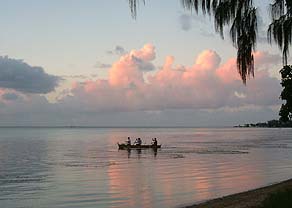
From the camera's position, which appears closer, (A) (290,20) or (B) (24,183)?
(A) (290,20)

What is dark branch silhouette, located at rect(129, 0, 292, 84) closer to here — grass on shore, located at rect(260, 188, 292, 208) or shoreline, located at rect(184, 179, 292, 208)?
grass on shore, located at rect(260, 188, 292, 208)

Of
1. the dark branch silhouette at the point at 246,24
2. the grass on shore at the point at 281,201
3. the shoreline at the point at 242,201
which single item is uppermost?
the dark branch silhouette at the point at 246,24

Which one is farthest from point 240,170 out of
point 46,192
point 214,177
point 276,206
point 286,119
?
point 276,206

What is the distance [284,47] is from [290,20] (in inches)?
19.2

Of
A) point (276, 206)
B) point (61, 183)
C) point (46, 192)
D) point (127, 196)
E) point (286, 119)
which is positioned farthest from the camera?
point (61, 183)

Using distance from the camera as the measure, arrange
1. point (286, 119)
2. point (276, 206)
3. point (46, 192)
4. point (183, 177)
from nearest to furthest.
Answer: point (276, 206), point (286, 119), point (46, 192), point (183, 177)

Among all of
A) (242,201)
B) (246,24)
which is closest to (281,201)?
(246,24)

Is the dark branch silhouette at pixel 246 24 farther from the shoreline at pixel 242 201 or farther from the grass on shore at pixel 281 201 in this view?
the shoreline at pixel 242 201

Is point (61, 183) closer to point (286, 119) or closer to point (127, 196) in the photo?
point (127, 196)

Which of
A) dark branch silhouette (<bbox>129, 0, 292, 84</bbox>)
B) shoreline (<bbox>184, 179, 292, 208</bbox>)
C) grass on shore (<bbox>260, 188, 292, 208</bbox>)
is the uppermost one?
dark branch silhouette (<bbox>129, 0, 292, 84</bbox>)

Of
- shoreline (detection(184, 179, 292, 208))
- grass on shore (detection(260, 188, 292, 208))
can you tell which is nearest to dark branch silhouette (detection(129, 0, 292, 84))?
grass on shore (detection(260, 188, 292, 208))

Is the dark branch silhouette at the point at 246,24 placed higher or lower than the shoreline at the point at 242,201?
higher

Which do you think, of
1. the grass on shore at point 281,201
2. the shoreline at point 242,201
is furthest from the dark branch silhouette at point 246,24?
the shoreline at point 242,201

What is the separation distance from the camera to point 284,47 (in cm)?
810
